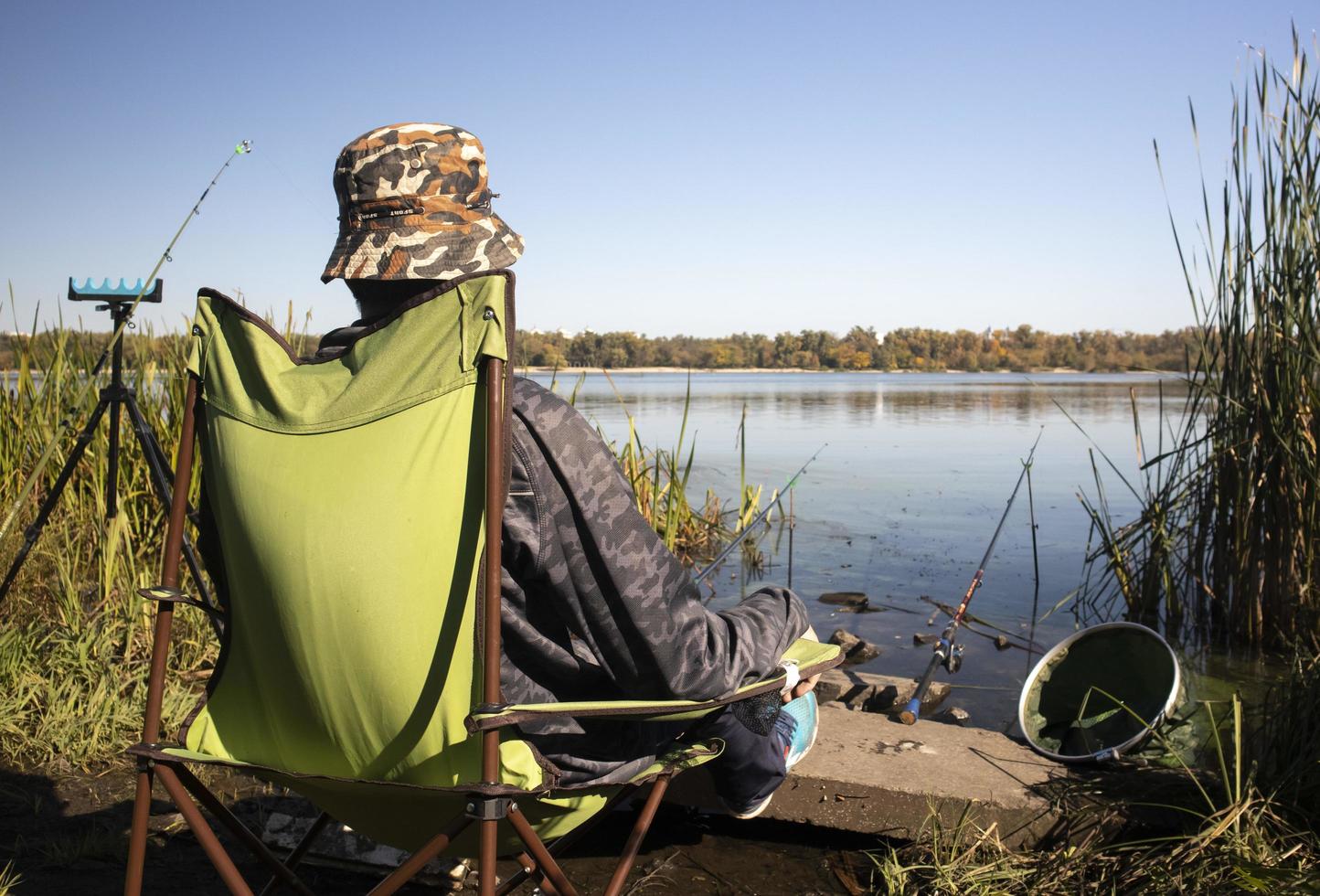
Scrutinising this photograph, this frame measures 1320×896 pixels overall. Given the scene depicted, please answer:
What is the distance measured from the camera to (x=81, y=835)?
2.34 metres

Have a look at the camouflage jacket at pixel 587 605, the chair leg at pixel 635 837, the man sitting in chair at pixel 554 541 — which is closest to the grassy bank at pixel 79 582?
the man sitting in chair at pixel 554 541

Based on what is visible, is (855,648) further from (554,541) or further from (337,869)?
(554,541)

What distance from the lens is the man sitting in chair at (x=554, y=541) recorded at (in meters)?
1.40

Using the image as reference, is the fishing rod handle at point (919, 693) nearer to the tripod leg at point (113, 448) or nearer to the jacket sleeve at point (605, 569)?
the jacket sleeve at point (605, 569)

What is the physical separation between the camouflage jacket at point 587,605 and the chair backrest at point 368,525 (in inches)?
3.2

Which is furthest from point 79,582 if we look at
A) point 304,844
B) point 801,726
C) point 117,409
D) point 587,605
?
point 587,605

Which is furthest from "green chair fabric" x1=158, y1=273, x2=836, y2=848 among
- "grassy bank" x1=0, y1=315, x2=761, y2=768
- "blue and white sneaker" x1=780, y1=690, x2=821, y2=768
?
"grassy bank" x1=0, y1=315, x2=761, y2=768

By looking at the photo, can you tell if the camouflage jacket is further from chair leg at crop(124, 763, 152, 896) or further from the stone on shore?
the stone on shore

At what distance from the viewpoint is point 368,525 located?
1355 mm

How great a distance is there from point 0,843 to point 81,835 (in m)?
0.17

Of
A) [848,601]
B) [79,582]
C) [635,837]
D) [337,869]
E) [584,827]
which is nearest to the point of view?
[635,837]

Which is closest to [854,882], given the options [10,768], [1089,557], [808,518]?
[10,768]

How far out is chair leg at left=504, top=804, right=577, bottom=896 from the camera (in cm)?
139

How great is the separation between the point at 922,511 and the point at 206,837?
300 inches
